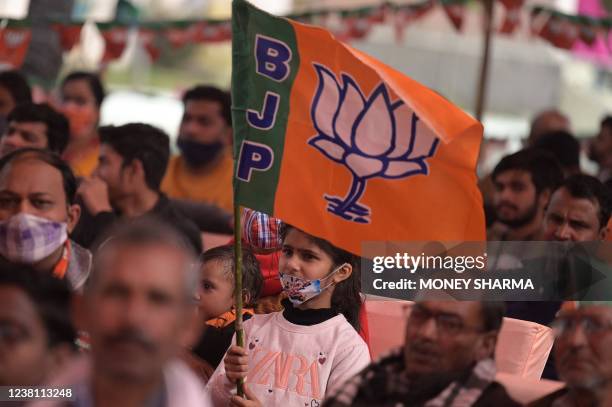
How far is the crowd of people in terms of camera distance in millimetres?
3205

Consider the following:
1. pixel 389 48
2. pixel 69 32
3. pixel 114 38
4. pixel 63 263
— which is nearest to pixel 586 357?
pixel 63 263

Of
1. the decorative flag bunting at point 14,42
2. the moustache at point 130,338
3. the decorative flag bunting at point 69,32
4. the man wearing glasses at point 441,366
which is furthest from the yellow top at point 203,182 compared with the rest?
the moustache at point 130,338

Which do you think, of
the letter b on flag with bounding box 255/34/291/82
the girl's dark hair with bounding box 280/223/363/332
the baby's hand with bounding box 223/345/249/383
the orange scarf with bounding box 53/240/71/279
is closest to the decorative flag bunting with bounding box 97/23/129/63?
the orange scarf with bounding box 53/240/71/279

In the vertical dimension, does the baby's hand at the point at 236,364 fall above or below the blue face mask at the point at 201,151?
below

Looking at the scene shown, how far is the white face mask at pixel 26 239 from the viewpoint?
19.6ft

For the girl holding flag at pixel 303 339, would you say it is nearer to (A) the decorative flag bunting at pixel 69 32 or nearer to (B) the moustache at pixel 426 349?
(B) the moustache at pixel 426 349

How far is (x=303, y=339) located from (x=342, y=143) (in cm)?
80

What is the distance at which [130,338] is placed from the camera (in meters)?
3.12

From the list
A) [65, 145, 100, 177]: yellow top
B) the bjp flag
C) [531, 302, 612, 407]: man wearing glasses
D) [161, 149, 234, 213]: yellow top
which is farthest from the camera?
[65, 145, 100, 177]: yellow top

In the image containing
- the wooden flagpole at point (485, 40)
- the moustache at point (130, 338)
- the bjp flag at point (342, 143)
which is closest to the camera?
the moustache at point (130, 338)

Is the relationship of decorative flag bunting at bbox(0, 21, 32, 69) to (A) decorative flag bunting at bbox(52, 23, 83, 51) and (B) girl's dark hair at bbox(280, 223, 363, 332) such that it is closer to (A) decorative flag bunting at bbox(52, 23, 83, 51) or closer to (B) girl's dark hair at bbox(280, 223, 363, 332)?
(A) decorative flag bunting at bbox(52, 23, 83, 51)

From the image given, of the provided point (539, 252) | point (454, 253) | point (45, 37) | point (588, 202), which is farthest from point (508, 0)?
point (454, 253)

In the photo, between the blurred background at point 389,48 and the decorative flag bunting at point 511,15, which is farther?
the blurred background at point 389,48

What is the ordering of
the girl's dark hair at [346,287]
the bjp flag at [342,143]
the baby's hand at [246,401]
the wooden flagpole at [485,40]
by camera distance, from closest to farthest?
the baby's hand at [246,401]
the bjp flag at [342,143]
the girl's dark hair at [346,287]
the wooden flagpole at [485,40]
